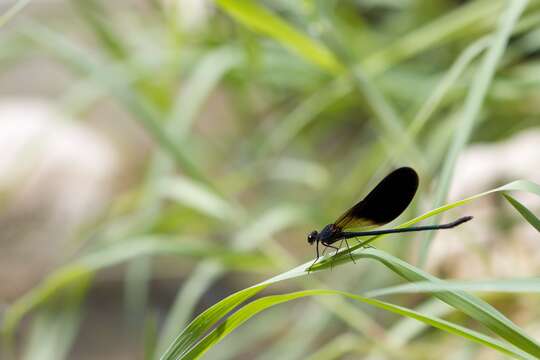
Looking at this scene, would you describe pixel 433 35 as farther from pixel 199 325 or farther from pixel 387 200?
pixel 199 325

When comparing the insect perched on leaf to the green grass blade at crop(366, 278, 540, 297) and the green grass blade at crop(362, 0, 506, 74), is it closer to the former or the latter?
the green grass blade at crop(366, 278, 540, 297)

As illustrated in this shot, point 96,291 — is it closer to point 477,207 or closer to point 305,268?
point 477,207

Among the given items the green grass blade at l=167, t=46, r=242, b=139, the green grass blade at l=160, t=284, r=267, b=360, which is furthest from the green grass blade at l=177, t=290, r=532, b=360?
the green grass blade at l=167, t=46, r=242, b=139

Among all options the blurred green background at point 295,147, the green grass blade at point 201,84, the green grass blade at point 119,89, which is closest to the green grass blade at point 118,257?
the blurred green background at point 295,147

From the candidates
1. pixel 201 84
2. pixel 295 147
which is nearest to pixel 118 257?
pixel 201 84

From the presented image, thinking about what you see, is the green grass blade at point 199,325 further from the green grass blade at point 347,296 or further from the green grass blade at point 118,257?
the green grass blade at point 118,257

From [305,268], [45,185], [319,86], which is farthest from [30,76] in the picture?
[305,268]
